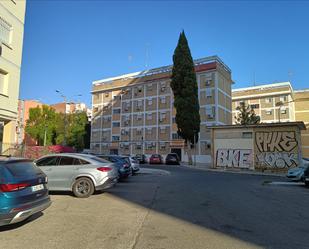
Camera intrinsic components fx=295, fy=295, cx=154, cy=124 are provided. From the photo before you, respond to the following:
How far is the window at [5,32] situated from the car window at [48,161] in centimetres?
842

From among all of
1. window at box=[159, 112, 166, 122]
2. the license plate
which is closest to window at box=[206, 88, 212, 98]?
window at box=[159, 112, 166, 122]

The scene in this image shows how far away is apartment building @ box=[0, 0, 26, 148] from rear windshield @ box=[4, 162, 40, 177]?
10246 mm

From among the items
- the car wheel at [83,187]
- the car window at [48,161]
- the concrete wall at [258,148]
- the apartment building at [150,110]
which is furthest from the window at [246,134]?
the car window at [48,161]

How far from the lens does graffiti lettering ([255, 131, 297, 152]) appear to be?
3123cm

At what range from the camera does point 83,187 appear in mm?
11242

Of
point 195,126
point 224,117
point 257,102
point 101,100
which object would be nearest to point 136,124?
point 101,100

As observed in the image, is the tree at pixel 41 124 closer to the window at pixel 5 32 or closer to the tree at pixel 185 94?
the tree at pixel 185 94

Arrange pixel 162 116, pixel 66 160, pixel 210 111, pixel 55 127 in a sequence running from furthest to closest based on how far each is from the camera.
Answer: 1. pixel 55 127
2. pixel 162 116
3. pixel 210 111
4. pixel 66 160

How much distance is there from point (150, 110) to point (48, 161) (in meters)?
48.0

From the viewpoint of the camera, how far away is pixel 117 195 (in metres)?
11.9

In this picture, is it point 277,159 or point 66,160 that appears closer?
point 66,160

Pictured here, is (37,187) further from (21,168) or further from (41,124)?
(41,124)

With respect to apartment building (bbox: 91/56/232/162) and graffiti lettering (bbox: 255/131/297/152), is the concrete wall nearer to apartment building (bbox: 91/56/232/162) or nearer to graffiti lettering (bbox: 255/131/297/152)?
graffiti lettering (bbox: 255/131/297/152)

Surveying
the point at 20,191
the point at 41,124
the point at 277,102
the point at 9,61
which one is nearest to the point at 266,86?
the point at 277,102
